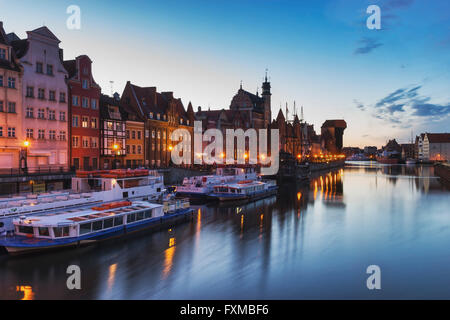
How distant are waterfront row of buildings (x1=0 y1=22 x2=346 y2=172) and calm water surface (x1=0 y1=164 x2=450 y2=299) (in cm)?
2250

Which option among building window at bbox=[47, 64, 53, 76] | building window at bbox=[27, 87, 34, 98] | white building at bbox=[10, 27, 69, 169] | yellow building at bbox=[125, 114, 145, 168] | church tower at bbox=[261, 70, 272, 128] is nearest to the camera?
white building at bbox=[10, 27, 69, 169]

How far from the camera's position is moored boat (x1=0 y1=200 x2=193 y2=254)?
26.3 m

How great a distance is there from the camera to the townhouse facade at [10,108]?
44219 millimetres

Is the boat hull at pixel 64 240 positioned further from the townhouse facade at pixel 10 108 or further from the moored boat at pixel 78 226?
the townhouse facade at pixel 10 108

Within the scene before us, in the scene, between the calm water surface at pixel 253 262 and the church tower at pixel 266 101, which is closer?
the calm water surface at pixel 253 262

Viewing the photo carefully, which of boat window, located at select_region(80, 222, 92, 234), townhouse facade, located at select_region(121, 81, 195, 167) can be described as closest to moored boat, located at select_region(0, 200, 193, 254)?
boat window, located at select_region(80, 222, 92, 234)

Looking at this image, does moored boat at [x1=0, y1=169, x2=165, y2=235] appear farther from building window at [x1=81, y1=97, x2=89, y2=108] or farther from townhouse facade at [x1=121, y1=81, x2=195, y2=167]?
townhouse facade at [x1=121, y1=81, x2=195, y2=167]

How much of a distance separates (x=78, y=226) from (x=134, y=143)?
134ft

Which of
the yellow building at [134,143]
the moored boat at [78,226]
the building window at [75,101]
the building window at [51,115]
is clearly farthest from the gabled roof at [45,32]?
the moored boat at [78,226]

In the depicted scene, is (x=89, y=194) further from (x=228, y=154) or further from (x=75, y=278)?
(x=228, y=154)

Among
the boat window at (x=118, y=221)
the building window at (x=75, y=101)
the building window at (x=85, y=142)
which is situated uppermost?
the building window at (x=75, y=101)

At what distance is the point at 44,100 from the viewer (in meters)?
49.4

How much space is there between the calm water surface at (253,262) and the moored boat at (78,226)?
87 centimetres

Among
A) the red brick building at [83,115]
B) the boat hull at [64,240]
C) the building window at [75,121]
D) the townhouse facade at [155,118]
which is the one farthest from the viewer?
the townhouse facade at [155,118]
